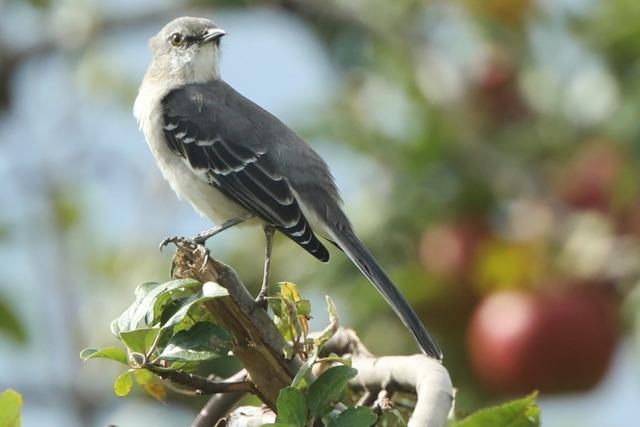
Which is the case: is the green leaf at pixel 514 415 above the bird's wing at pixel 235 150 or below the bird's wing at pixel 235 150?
below

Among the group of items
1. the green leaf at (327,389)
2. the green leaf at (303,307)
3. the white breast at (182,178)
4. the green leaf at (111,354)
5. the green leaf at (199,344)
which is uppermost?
the white breast at (182,178)

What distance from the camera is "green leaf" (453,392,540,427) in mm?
2082

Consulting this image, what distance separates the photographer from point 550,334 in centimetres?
649

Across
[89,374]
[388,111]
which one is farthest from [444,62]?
[89,374]

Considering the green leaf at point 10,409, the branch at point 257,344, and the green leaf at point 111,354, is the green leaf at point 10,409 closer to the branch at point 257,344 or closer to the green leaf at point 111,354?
the green leaf at point 111,354

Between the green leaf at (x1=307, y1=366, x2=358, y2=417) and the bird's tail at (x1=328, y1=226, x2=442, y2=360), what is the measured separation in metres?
0.73

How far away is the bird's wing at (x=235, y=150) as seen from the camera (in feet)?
13.5

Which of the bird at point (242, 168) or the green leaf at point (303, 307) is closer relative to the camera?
the green leaf at point (303, 307)

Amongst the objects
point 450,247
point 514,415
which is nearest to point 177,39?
point 450,247

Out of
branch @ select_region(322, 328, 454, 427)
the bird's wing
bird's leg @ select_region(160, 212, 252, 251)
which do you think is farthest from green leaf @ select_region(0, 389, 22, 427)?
the bird's wing

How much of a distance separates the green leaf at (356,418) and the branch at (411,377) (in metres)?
0.08

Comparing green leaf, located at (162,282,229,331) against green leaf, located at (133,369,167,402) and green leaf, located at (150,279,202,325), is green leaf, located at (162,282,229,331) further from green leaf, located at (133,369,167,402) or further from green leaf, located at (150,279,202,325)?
green leaf, located at (133,369,167,402)

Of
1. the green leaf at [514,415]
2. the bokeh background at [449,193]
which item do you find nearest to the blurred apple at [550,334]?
the bokeh background at [449,193]

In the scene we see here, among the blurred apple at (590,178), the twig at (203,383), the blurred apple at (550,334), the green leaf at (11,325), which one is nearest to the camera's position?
the twig at (203,383)
